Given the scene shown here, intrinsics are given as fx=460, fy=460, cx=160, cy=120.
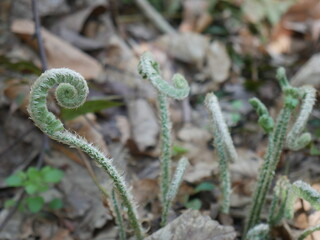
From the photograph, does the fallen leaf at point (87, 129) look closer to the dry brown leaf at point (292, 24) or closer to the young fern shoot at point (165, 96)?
the young fern shoot at point (165, 96)

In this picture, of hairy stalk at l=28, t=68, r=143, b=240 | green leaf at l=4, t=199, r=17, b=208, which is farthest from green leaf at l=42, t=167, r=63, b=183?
hairy stalk at l=28, t=68, r=143, b=240

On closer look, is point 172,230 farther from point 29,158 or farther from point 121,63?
point 121,63

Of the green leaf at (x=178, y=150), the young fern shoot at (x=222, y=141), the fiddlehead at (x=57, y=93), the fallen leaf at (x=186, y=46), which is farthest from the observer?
the fallen leaf at (x=186, y=46)

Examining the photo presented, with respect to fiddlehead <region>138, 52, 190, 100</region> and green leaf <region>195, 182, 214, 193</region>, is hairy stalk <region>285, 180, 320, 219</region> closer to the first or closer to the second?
fiddlehead <region>138, 52, 190, 100</region>

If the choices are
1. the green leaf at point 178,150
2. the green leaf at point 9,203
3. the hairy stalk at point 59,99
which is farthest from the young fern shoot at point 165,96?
the green leaf at point 9,203

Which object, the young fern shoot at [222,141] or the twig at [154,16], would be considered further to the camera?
the twig at [154,16]

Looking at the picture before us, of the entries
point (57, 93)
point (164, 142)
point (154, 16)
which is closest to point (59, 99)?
point (57, 93)

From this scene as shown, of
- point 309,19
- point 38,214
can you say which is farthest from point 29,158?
point 309,19
